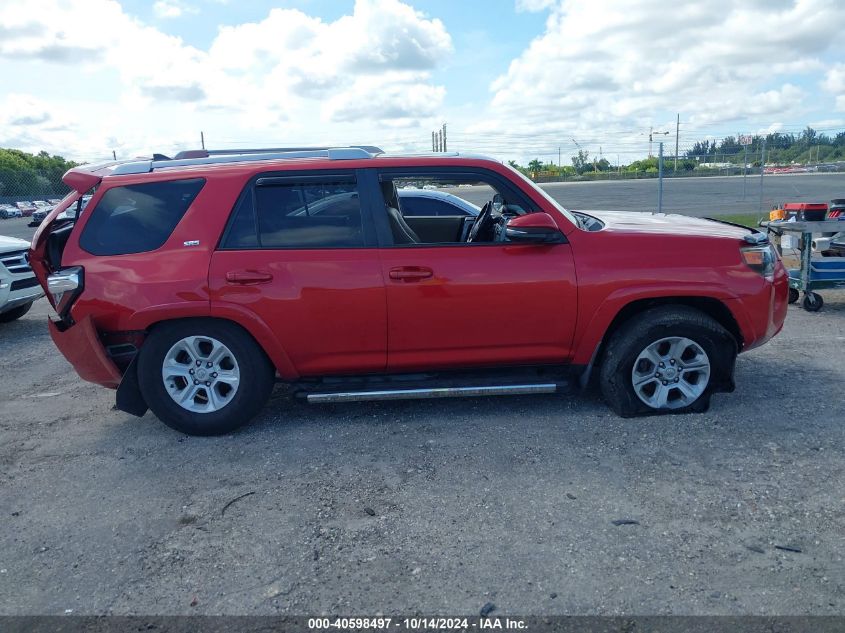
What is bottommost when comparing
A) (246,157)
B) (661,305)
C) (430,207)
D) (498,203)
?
(661,305)

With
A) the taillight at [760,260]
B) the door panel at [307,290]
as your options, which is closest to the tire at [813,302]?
the taillight at [760,260]

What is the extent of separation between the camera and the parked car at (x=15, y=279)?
26.8ft

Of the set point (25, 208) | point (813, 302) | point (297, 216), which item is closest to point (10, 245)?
point (297, 216)

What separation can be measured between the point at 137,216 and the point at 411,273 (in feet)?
6.20

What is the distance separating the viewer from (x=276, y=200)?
4.57 metres

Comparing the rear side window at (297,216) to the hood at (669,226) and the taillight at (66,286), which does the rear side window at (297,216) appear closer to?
the taillight at (66,286)

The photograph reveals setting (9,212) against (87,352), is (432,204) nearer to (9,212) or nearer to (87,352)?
(87,352)

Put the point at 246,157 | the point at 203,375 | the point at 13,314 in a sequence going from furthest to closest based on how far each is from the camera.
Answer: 1. the point at 13,314
2. the point at 246,157
3. the point at 203,375

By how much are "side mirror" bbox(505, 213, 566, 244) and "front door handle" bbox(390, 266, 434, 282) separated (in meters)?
0.59

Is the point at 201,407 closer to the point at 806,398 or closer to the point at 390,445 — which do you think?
the point at 390,445

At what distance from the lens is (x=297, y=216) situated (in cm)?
457

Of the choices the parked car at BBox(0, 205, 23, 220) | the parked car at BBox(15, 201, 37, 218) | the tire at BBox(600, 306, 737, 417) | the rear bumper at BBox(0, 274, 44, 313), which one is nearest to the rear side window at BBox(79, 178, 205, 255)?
the tire at BBox(600, 306, 737, 417)

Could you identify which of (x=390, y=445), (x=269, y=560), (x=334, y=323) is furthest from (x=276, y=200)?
(x=269, y=560)

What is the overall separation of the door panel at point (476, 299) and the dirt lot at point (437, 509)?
58 cm
